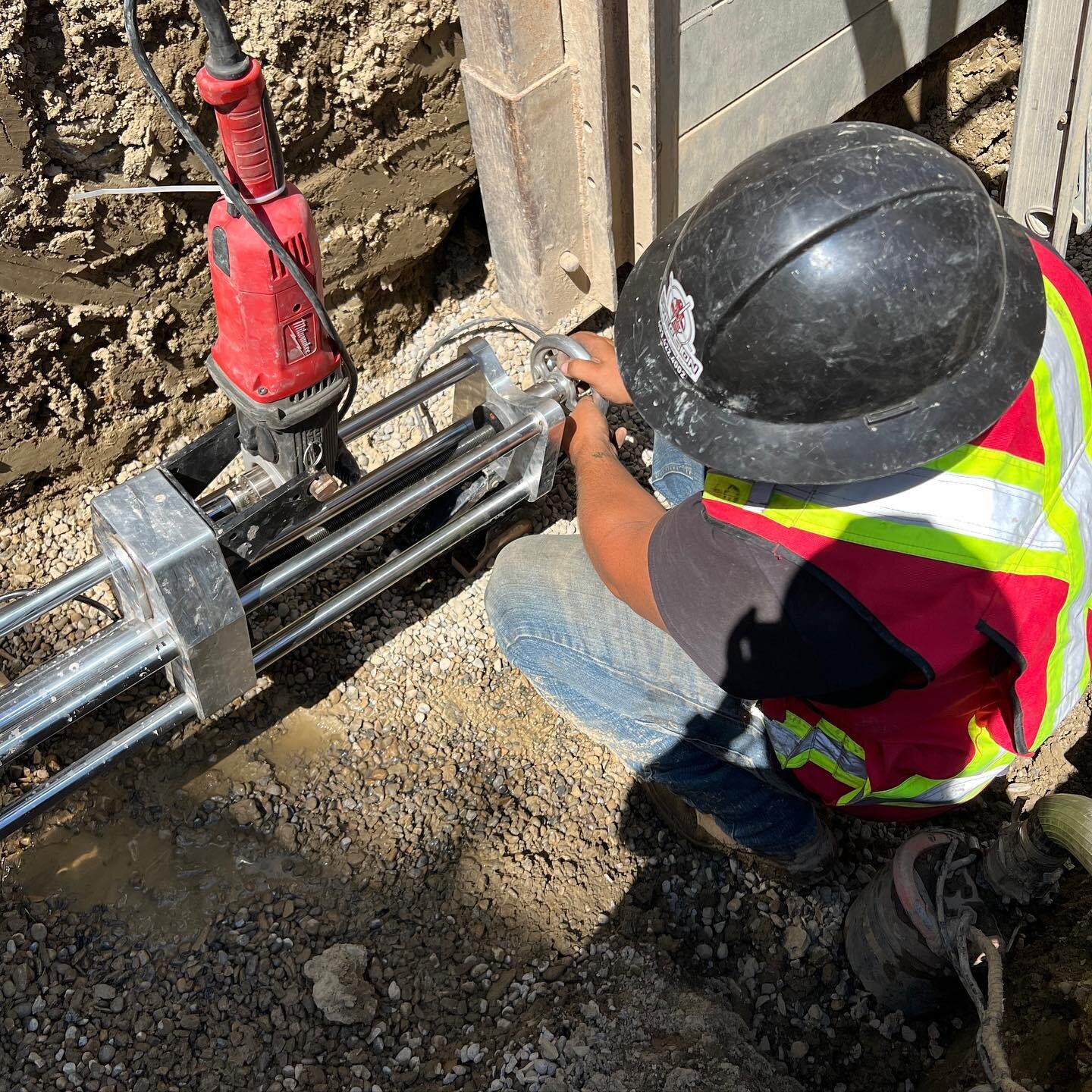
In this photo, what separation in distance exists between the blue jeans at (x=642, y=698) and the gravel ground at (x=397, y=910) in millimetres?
225

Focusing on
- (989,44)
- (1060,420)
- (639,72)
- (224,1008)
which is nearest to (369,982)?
(224,1008)

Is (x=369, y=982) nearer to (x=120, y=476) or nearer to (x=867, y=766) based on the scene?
(x=867, y=766)

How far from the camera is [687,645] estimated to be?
5.47 feet

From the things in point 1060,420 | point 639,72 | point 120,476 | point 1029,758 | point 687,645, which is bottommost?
point 1029,758

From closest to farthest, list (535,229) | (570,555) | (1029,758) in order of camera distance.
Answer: (570,555) < (1029,758) < (535,229)

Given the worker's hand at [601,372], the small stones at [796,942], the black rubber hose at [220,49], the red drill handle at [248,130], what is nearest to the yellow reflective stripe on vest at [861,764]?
the small stones at [796,942]

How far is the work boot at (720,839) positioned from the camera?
7.27 feet

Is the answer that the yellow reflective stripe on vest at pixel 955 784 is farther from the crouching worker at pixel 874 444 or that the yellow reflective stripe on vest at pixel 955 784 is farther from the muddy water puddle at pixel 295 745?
the muddy water puddle at pixel 295 745

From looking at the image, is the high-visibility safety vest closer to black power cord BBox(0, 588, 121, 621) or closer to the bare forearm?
the bare forearm

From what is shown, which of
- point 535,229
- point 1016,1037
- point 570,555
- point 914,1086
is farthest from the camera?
point 535,229

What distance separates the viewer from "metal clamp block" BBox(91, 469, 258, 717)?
5.85ft

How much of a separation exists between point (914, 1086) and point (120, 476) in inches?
89.4

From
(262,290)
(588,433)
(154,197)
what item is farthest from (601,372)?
(154,197)

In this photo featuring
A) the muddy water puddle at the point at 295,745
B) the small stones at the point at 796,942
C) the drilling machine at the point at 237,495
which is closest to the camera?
the drilling machine at the point at 237,495
